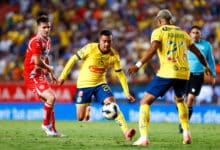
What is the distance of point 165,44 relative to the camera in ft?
43.8

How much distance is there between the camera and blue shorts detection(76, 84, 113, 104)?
1508cm

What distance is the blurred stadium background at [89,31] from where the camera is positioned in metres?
25.8

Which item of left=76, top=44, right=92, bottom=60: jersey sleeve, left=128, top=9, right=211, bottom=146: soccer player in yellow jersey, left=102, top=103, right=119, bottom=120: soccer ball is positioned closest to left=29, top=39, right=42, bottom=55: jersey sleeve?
left=76, top=44, right=92, bottom=60: jersey sleeve

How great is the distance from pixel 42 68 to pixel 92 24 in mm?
15388

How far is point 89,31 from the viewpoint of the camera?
30469 mm

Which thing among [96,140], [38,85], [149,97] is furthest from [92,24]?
[149,97]

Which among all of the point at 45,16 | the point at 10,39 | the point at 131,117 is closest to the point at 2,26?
the point at 10,39

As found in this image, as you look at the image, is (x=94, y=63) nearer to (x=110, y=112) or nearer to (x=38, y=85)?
(x=38, y=85)

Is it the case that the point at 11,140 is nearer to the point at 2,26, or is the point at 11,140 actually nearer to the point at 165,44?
the point at 165,44

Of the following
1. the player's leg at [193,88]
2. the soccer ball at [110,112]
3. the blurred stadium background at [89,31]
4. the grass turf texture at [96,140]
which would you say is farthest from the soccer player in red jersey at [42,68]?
the blurred stadium background at [89,31]

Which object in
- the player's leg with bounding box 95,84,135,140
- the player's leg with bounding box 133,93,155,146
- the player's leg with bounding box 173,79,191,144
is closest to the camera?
the player's leg with bounding box 133,93,155,146

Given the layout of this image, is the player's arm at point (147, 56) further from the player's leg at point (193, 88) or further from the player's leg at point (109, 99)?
the player's leg at point (193, 88)

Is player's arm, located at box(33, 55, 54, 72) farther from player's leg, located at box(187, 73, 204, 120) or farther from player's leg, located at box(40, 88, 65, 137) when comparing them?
player's leg, located at box(187, 73, 204, 120)

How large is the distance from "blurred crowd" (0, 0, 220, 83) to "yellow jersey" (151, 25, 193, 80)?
42.0 ft
